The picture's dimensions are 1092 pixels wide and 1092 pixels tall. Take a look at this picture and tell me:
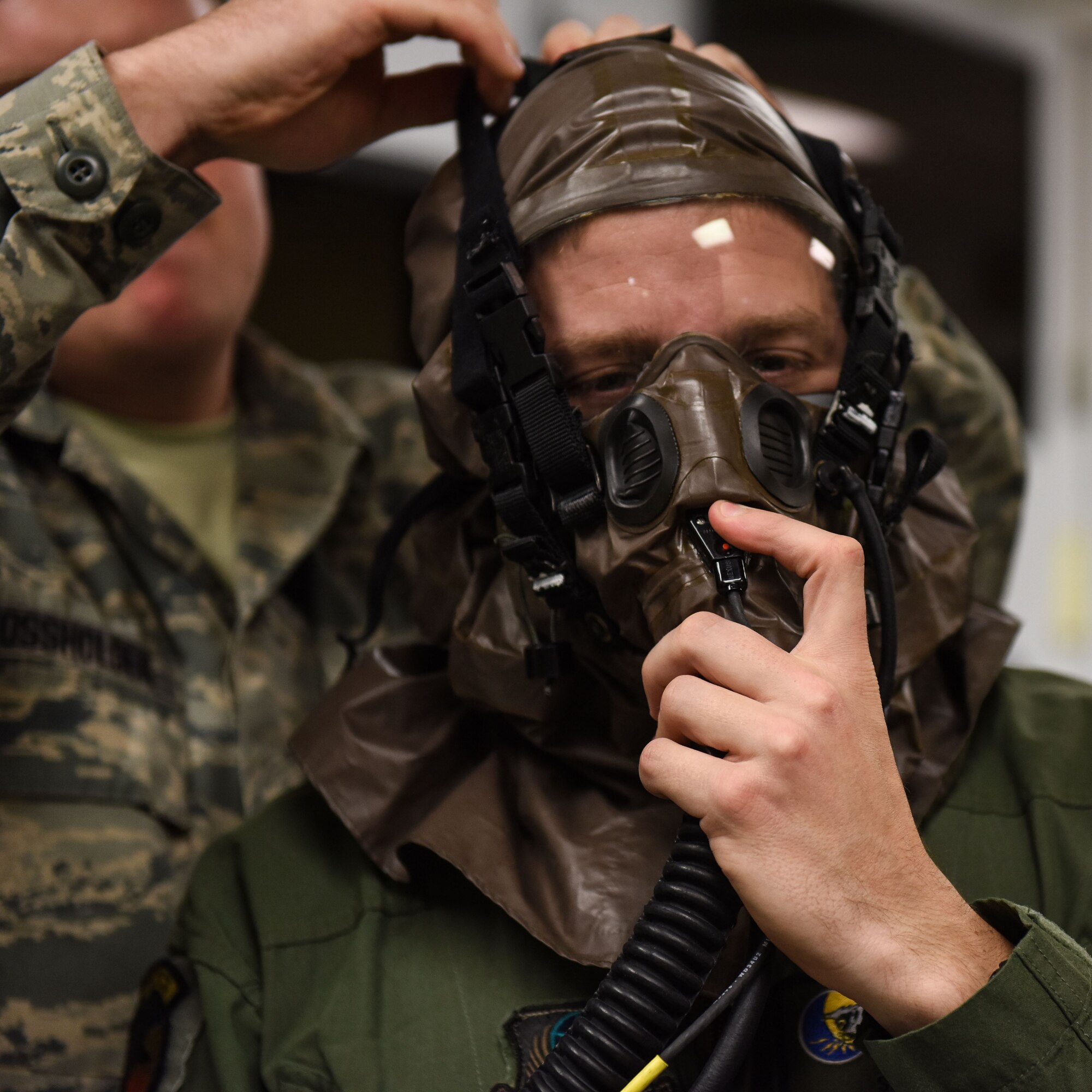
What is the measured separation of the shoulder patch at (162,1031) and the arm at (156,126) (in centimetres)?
66

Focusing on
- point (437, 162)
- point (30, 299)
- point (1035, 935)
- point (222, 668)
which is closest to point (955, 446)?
point (1035, 935)

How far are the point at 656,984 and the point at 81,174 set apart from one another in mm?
1011

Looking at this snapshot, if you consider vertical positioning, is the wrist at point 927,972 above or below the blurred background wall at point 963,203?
above

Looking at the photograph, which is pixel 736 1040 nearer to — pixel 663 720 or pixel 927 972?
pixel 927 972

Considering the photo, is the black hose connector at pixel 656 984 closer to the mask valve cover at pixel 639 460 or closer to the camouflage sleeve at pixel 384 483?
the mask valve cover at pixel 639 460

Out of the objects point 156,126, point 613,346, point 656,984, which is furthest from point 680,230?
point 656,984

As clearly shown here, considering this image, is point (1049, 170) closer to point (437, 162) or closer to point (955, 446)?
point (437, 162)

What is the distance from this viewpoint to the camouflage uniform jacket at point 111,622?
4.24ft

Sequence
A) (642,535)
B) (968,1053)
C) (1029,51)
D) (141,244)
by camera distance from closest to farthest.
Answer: (968,1053), (642,535), (141,244), (1029,51)

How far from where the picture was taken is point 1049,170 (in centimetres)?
454

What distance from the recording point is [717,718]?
0.96 meters

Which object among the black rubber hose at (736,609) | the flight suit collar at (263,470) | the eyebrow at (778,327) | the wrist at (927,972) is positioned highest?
the eyebrow at (778,327)

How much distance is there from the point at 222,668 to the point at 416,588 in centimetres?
47

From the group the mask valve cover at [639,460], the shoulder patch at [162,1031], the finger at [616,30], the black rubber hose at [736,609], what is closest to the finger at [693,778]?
the black rubber hose at [736,609]
